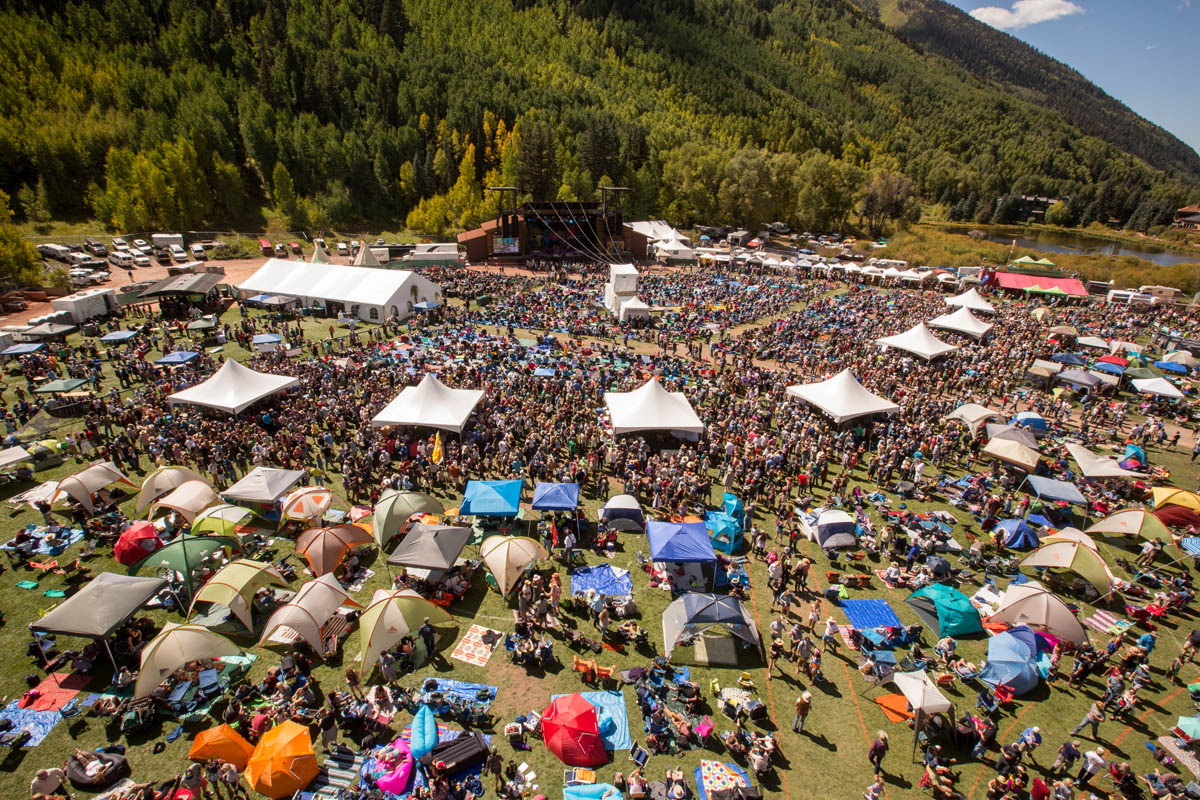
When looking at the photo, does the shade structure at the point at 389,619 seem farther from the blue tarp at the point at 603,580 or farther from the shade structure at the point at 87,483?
the shade structure at the point at 87,483

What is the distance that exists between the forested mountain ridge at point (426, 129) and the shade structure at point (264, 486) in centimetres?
5559

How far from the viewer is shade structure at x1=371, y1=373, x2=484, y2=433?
58.7ft

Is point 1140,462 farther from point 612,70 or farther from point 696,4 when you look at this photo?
point 696,4

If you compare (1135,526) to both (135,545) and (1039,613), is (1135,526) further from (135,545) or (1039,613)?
(135,545)

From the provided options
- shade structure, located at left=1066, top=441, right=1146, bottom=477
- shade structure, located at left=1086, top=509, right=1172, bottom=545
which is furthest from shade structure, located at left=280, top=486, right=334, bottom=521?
shade structure, located at left=1066, top=441, right=1146, bottom=477

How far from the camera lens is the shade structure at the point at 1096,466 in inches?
658

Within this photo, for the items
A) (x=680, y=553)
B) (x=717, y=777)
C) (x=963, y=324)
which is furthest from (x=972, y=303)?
(x=717, y=777)

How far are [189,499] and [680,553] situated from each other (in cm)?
1270

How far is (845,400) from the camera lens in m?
20.2

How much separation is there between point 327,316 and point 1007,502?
36309mm

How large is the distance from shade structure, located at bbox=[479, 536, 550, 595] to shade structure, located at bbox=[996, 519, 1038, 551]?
1253 centimetres

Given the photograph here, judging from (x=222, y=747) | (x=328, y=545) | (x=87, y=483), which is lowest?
(x=222, y=747)

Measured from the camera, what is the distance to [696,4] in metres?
174

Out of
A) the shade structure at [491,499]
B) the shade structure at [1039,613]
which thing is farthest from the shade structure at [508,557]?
the shade structure at [1039,613]
